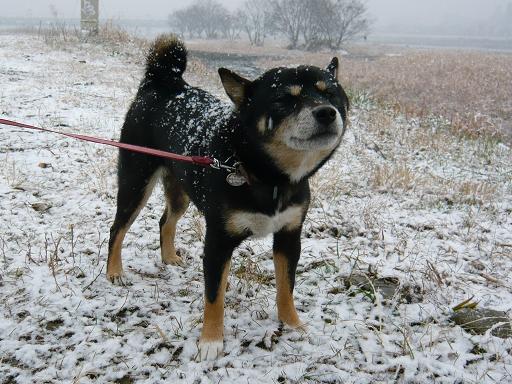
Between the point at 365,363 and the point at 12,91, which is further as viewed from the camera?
the point at 12,91

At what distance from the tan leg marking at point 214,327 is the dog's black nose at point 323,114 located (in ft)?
3.29

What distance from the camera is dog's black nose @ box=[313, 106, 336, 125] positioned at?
7.67 feet

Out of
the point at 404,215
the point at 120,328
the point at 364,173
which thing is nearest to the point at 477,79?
the point at 364,173

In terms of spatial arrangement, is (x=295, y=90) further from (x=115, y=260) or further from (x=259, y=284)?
(x=115, y=260)

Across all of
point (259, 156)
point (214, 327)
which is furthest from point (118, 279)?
point (259, 156)

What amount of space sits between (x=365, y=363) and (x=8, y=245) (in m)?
2.99

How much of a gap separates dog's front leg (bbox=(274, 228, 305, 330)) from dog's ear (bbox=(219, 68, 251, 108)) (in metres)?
0.86

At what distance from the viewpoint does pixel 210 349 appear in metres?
2.64

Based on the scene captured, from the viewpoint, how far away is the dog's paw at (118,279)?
3363mm

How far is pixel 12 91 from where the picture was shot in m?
8.64

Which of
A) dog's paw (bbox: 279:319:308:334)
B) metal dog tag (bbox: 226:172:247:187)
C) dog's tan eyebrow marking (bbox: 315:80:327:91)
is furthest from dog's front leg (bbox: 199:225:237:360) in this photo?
dog's tan eyebrow marking (bbox: 315:80:327:91)

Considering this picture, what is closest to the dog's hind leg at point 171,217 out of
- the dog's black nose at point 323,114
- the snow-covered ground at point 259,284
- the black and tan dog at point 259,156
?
the snow-covered ground at point 259,284

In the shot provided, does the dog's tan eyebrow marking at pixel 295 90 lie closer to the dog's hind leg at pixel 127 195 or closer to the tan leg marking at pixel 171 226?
the dog's hind leg at pixel 127 195

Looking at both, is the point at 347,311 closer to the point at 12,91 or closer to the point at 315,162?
the point at 315,162
